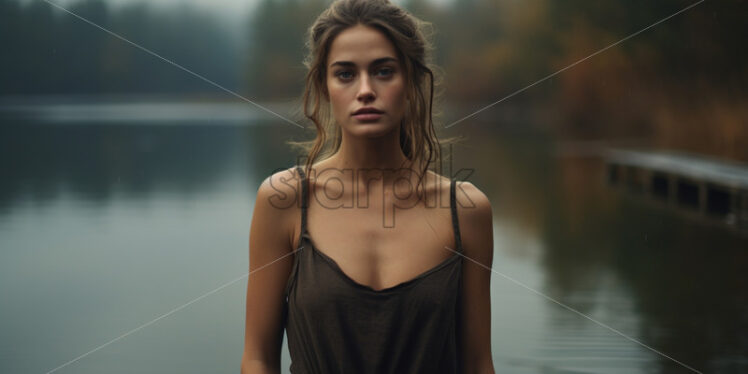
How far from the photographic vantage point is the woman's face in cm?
158

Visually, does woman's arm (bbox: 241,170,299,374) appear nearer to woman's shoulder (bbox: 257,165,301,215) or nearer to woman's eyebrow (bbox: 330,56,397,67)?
woman's shoulder (bbox: 257,165,301,215)

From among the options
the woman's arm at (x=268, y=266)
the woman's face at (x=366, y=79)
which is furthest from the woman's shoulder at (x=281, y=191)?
the woman's face at (x=366, y=79)

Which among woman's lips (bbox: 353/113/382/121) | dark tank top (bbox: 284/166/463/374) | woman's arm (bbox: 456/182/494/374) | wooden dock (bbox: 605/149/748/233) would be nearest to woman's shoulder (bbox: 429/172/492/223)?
woman's arm (bbox: 456/182/494/374)

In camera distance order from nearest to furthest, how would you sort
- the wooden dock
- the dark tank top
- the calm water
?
the dark tank top → the calm water → the wooden dock

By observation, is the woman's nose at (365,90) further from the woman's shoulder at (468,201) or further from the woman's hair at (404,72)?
the woman's shoulder at (468,201)

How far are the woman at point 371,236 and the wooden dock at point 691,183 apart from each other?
23.9 ft

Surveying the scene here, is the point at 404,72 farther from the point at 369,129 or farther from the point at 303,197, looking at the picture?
the point at 303,197

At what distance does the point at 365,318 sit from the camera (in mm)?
1543

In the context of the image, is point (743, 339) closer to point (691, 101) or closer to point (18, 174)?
point (18, 174)

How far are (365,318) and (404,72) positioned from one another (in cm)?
46

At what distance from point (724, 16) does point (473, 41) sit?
2547 cm

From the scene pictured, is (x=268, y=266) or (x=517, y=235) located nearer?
(x=268, y=266)

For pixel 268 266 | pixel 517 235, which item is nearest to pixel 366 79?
pixel 268 266

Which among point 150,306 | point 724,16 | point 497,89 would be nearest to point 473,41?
point 497,89
